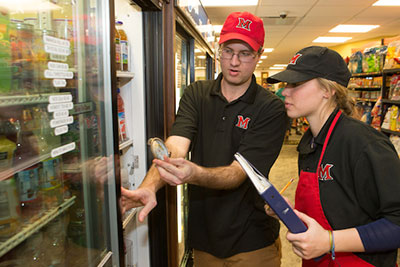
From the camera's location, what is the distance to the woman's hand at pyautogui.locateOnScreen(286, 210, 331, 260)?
107 centimetres

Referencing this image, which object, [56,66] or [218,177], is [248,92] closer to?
[218,177]

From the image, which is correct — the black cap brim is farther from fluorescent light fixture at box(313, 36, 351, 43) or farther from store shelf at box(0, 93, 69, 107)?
fluorescent light fixture at box(313, 36, 351, 43)

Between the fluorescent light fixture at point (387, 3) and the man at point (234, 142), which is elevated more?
the fluorescent light fixture at point (387, 3)

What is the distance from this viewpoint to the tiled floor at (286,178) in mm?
3314

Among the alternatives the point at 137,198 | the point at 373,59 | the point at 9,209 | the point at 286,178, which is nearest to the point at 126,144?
the point at 137,198

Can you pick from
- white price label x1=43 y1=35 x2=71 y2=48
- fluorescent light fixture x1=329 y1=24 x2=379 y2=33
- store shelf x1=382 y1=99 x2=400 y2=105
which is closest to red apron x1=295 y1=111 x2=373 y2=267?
white price label x1=43 y1=35 x2=71 y2=48

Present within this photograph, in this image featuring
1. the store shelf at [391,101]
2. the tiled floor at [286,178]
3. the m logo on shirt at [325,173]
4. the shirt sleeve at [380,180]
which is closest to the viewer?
the shirt sleeve at [380,180]

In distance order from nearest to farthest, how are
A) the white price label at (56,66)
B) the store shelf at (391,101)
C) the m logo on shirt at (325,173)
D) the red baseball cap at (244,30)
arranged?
the white price label at (56,66) → the m logo on shirt at (325,173) → the red baseball cap at (244,30) → the store shelf at (391,101)

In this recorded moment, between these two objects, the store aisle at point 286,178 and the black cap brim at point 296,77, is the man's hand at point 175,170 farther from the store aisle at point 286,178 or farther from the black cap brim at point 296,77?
the store aisle at point 286,178

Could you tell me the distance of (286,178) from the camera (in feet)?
20.5

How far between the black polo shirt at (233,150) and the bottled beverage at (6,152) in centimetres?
90

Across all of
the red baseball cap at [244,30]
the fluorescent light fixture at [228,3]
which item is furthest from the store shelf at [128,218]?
the fluorescent light fixture at [228,3]

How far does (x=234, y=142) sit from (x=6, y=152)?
1162 mm

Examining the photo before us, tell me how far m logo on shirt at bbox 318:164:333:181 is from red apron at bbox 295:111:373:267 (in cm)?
2
